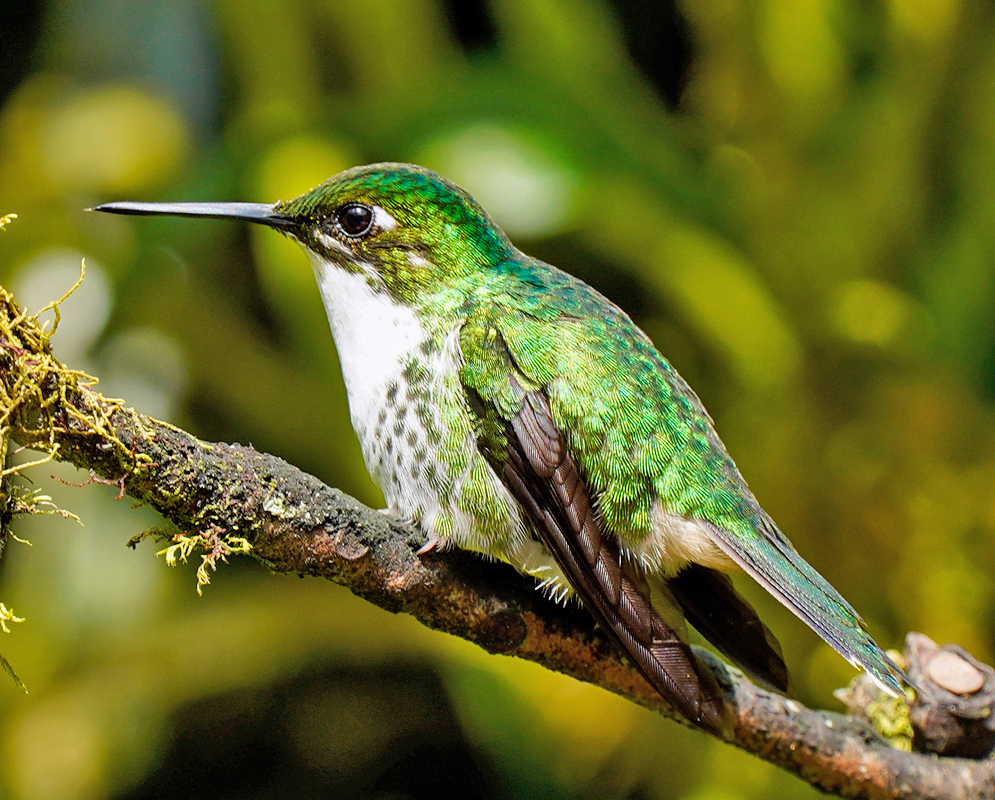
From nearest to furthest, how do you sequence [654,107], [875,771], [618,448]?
[618,448] → [875,771] → [654,107]

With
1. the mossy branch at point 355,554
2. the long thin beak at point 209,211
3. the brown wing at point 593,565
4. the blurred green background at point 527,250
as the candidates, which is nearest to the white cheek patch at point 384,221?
the long thin beak at point 209,211

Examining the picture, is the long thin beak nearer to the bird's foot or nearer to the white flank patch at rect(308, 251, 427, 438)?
the white flank patch at rect(308, 251, 427, 438)

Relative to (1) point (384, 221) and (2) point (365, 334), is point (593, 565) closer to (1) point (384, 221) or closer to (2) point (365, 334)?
(2) point (365, 334)

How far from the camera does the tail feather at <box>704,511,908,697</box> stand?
4.52 ft

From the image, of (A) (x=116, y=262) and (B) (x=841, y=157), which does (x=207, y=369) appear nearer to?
(A) (x=116, y=262)

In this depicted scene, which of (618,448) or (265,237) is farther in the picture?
(265,237)

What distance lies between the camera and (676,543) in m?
1.54

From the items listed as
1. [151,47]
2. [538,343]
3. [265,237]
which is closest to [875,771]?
[538,343]

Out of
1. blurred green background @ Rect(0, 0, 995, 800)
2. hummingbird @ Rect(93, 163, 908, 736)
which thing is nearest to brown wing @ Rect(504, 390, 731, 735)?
hummingbird @ Rect(93, 163, 908, 736)

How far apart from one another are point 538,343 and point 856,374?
202 centimetres

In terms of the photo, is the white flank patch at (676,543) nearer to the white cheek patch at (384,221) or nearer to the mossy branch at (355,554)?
the mossy branch at (355,554)

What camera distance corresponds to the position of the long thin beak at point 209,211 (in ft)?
4.76

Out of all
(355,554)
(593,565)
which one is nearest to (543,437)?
(593,565)

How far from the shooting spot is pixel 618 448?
150 cm
